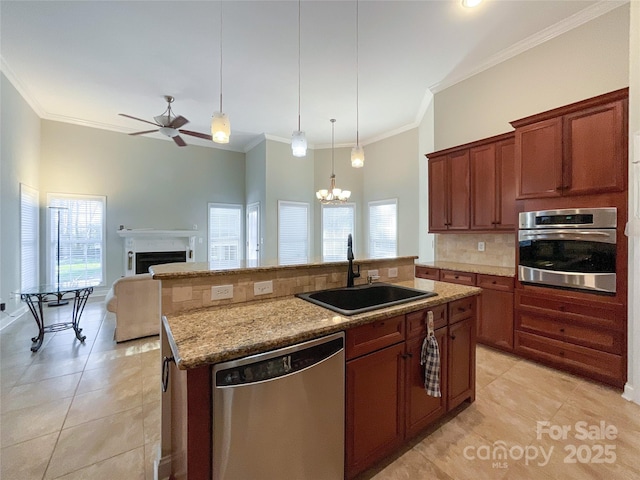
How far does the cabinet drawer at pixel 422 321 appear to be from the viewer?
64.3 inches

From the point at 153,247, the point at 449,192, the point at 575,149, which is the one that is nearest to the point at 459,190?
the point at 449,192

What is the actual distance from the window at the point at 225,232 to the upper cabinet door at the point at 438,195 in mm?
4693

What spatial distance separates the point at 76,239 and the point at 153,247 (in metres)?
1.35

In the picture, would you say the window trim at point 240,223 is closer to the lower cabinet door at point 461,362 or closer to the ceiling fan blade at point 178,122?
the ceiling fan blade at point 178,122

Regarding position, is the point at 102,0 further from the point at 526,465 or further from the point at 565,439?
the point at 565,439

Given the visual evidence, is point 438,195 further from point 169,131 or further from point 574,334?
point 169,131

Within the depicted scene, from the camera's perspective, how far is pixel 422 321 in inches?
66.7

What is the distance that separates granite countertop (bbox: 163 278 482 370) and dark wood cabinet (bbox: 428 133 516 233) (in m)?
2.12

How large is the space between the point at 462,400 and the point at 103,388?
2.99 meters

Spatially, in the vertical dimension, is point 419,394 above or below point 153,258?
below

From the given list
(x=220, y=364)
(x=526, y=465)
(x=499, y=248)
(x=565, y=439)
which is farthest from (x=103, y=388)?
(x=499, y=248)

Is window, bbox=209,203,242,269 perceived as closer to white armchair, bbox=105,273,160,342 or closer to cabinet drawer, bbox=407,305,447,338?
white armchair, bbox=105,273,160,342

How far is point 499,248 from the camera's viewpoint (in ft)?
11.5

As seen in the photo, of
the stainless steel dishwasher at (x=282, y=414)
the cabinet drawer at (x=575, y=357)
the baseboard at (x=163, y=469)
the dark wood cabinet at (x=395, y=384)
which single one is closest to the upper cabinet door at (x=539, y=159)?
the cabinet drawer at (x=575, y=357)
